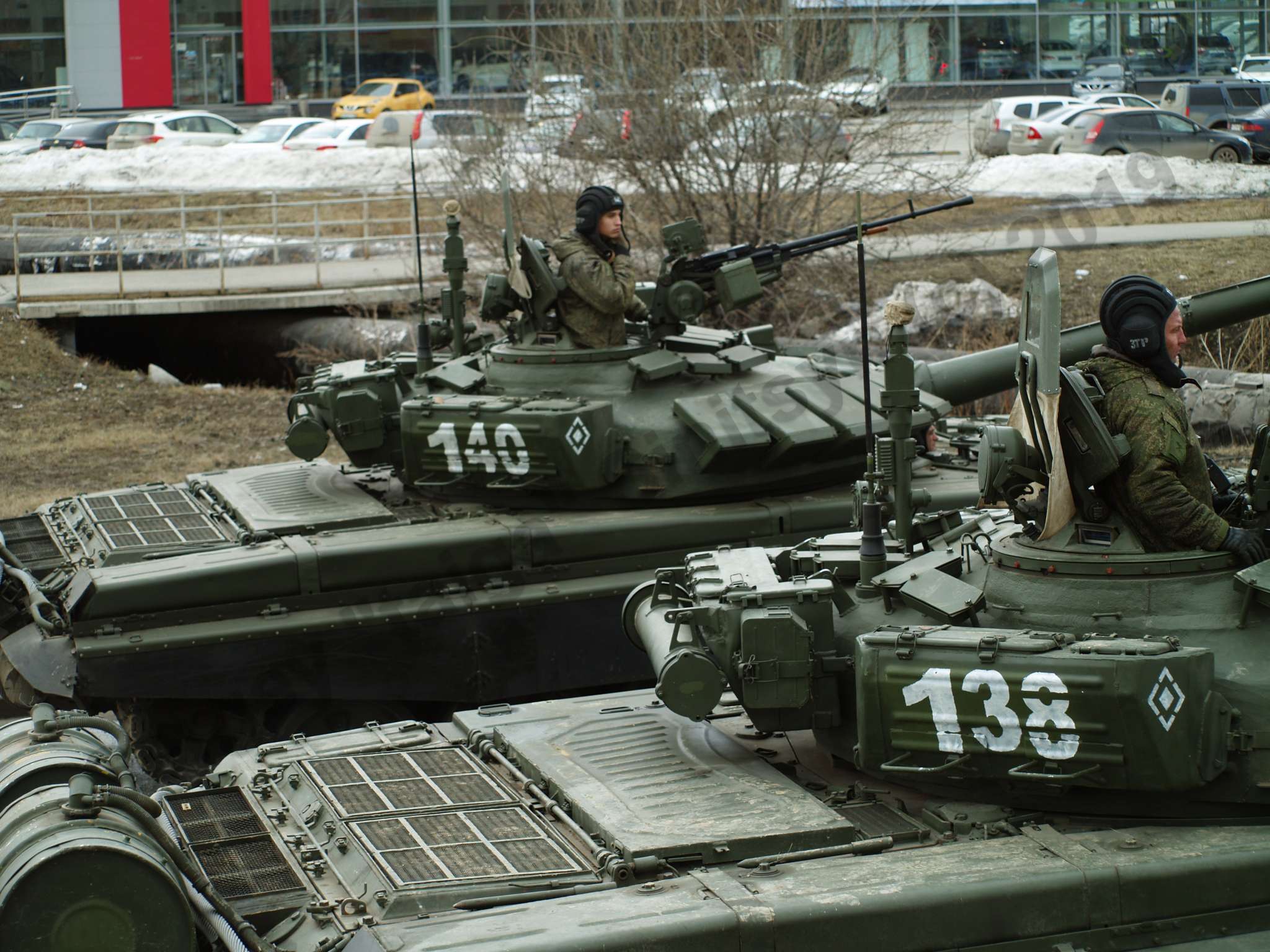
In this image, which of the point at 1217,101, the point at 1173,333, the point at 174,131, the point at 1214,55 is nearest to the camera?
the point at 1173,333

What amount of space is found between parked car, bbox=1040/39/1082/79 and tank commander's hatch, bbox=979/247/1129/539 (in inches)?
1168

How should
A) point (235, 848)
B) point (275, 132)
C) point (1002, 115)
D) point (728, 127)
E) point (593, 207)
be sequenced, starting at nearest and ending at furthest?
point (235, 848), point (593, 207), point (728, 127), point (1002, 115), point (275, 132)

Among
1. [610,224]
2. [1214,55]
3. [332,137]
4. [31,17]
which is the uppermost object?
[31,17]

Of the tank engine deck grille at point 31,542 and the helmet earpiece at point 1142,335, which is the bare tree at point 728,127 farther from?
the helmet earpiece at point 1142,335

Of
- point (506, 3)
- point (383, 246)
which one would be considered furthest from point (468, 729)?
point (506, 3)

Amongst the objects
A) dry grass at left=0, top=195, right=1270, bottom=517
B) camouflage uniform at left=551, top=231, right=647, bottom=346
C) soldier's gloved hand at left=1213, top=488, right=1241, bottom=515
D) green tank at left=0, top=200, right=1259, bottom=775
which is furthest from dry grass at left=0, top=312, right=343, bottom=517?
soldier's gloved hand at left=1213, top=488, right=1241, bottom=515

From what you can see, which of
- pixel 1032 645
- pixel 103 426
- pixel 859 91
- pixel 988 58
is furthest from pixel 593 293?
pixel 988 58

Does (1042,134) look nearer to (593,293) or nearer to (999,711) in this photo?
(593,293)

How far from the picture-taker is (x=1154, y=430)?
652 centimetres

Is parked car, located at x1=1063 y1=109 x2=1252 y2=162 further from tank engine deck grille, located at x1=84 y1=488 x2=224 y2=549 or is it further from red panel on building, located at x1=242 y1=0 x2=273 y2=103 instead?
red panel on building, located at x1=242 y1=0 x2=273 y2=103

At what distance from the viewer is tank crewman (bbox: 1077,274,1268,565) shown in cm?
646

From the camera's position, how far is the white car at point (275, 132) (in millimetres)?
37156

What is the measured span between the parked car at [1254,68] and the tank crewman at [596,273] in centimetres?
1711

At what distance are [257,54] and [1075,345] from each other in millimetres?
38824
